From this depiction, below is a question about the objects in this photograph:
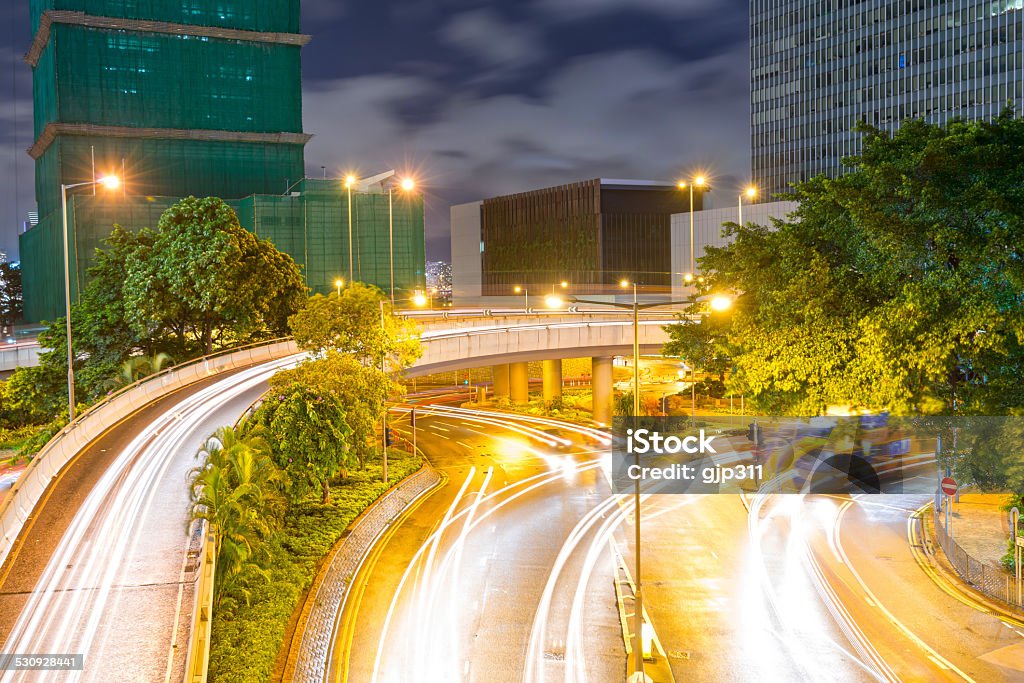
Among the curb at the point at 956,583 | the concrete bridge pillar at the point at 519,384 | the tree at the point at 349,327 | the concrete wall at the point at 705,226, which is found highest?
the concrete wall at the point at 705,226

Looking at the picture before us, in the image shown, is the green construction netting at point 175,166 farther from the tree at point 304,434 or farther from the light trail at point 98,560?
the light trail at point 98,560

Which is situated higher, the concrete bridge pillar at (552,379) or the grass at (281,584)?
the concrete bridge pillar at (552,379)

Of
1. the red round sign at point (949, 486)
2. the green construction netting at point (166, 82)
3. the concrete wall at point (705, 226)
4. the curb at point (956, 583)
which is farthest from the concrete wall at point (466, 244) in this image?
the red round sign at point (949, 486)

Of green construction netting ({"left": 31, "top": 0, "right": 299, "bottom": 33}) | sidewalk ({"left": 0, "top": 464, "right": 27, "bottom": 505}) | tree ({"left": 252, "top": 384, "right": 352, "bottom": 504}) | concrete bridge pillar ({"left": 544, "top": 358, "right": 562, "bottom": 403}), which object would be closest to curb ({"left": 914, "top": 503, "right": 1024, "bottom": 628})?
tree ({"left": 252, "top": 384, "right": 352, "bottom": 504})

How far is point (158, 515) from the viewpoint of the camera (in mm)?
26125

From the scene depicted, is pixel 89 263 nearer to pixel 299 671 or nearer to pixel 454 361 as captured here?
pixel 454 361

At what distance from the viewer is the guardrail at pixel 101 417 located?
24.4 m

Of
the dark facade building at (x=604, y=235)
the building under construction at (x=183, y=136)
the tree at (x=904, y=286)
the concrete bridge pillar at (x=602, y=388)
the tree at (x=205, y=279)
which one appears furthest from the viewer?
the dark facade building at (x=604, y=235)

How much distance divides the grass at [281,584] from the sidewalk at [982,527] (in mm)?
23248

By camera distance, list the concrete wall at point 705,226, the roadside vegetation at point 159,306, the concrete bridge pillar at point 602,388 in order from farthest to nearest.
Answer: the concrete wall at point 705,226, the concrete bridge pillar at point 602,388, the roadside vegetation at point 159,306

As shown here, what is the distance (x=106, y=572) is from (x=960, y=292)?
24.5 m

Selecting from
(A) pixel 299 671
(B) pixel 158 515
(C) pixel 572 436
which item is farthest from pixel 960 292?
(C) pixel 572 436

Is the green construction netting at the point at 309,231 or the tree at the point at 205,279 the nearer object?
the tree at the point at 205,279

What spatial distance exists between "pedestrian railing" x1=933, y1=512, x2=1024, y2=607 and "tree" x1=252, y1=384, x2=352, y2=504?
22.4 meters
